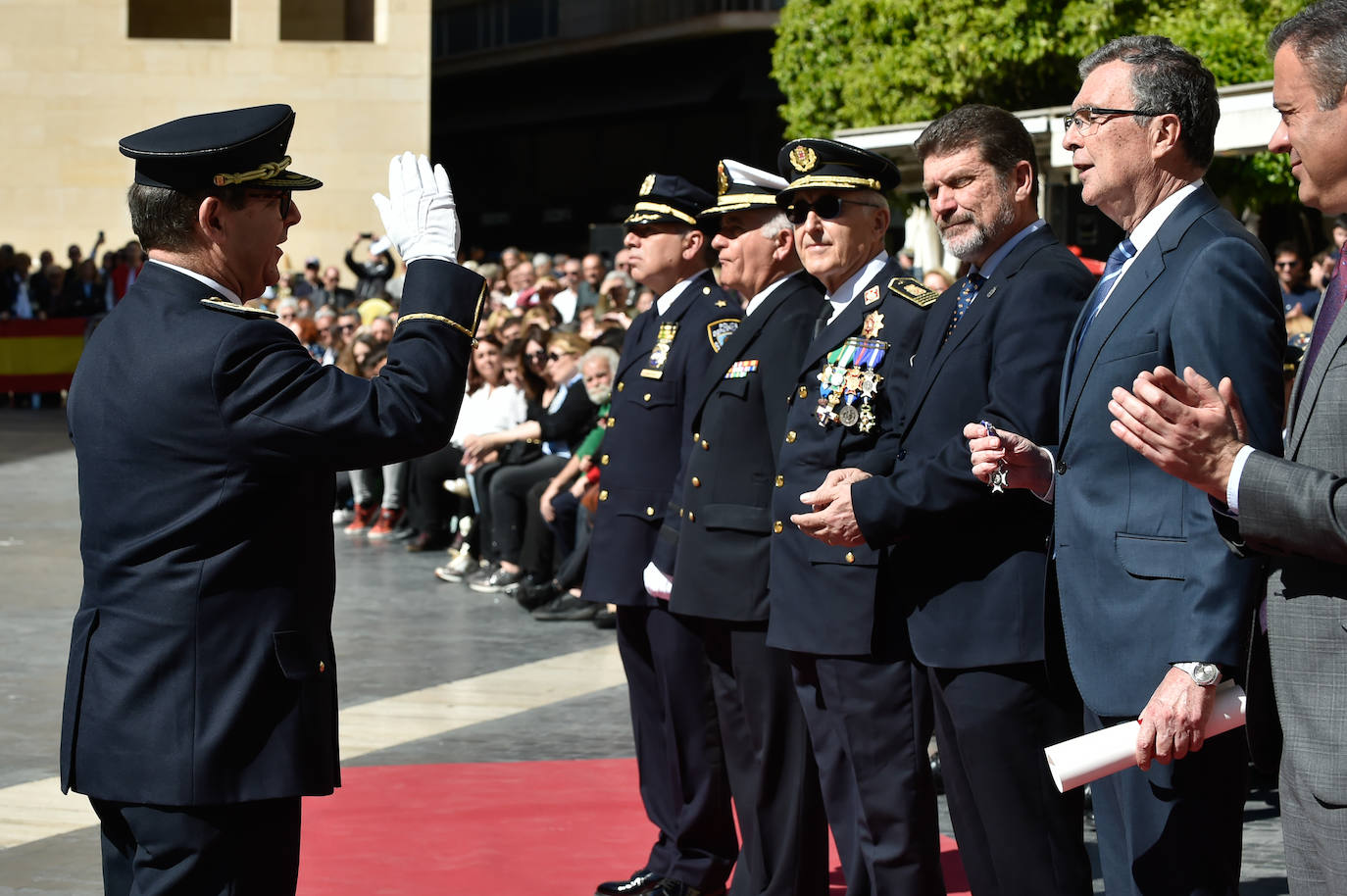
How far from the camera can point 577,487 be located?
35.0ft

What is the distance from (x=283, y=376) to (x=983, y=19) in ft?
72.2

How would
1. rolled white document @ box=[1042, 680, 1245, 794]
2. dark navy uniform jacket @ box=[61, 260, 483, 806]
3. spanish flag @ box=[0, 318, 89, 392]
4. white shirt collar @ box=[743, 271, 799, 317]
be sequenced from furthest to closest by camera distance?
spanish flag @ box=[0, 318, 89, 392] < white shirt collar @ box=[743, 271, 799, 317] < dark navy uniform jacket @ box=[61, 260, 483, 806] < rolled white document @ box=[1042, 680, 1245, 794]

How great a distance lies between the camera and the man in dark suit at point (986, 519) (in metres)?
3.88

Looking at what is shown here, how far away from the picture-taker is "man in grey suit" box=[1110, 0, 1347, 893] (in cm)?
272

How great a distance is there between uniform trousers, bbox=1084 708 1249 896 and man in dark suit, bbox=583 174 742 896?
2229 mm

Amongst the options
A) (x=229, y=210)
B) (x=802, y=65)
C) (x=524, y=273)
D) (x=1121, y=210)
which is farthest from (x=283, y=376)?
(x=802, y=65)

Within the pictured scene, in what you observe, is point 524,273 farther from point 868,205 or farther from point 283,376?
point 283,376

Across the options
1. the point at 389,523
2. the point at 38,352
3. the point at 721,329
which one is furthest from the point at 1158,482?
the point at 38,352

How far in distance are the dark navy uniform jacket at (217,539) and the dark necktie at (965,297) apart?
137cm

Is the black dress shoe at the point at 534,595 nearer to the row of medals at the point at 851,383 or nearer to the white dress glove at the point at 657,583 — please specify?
the white dress glove at the point at 657,583

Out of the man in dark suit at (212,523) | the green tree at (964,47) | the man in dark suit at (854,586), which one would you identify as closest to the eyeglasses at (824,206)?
the man in dark suit at (854,586)

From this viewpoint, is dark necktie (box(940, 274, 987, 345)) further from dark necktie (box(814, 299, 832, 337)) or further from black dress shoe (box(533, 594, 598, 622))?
black dress shoe (box(533, 594, 598, 622))

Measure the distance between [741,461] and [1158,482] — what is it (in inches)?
75.9

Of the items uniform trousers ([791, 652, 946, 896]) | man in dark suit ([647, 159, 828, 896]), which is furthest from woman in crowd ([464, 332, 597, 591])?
uniform trousers ([791, 652, 946, 896])
